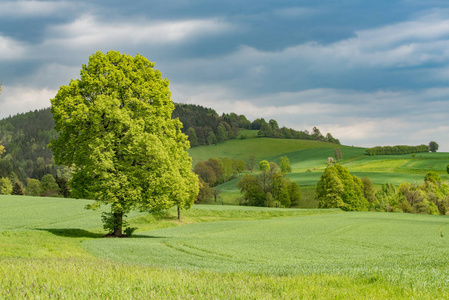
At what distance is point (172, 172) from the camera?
34344 mm

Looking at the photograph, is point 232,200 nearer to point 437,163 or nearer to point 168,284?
point 437,163

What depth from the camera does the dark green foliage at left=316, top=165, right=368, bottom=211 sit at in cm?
10044

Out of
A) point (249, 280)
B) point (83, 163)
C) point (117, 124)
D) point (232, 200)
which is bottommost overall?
point (232, 200)

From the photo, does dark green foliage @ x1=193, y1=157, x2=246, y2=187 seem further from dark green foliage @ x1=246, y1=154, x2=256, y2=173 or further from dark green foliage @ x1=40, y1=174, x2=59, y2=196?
dark green foliage @ x1=40, y1=174, x2=59, y2=196

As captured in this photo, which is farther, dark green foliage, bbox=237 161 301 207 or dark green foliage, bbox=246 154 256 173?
dark green foliage, bbox=246 154 256 173

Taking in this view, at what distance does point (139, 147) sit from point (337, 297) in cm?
2719

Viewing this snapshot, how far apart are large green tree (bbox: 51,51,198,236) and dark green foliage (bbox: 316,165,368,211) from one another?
72.0m

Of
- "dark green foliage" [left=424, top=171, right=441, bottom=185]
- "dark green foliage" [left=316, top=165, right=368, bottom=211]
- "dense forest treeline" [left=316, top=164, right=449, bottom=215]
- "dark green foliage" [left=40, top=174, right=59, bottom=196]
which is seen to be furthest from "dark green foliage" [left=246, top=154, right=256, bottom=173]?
"dark green foliage" [left=40, top=174, right=59, bottom=196]

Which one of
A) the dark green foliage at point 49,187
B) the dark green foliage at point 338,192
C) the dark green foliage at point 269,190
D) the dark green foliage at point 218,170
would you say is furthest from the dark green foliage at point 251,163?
the dark green foliage at point 49,187

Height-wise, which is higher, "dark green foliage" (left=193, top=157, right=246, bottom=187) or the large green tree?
the large green tree

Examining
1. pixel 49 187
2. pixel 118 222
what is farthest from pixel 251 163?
pixel 118 222

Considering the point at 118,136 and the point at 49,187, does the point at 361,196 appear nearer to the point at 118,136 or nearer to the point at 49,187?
the point at 118,136

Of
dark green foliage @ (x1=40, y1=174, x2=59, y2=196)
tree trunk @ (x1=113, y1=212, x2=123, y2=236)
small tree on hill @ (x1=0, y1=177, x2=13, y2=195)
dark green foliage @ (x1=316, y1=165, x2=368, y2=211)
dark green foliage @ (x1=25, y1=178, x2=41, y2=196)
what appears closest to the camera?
tree trunk @ (x1=113, y1=212, x2=123, y2=236)

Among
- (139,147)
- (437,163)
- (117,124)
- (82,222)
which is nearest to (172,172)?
(139,147)
